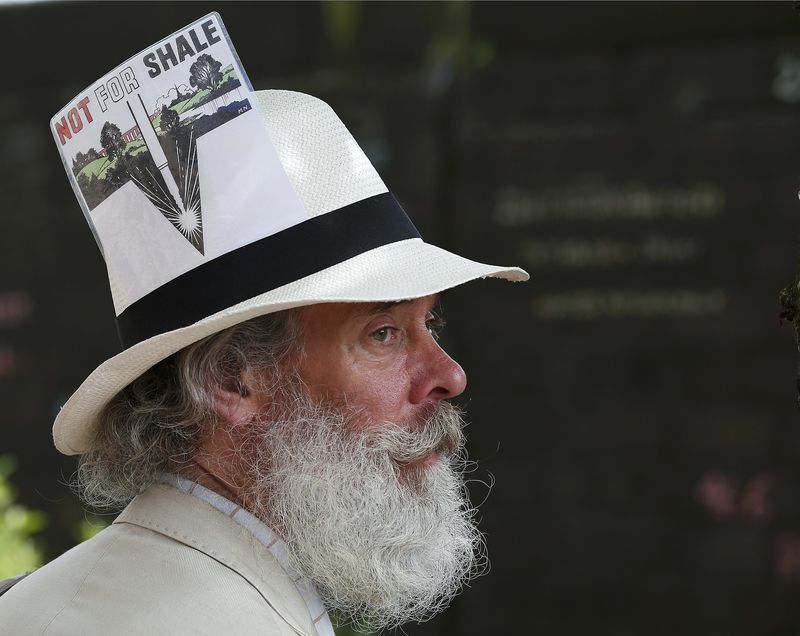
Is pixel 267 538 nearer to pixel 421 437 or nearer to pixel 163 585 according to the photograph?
pixel 163 585

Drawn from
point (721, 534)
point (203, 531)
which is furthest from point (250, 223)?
point (721, 534)

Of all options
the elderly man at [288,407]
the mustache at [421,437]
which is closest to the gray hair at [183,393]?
the elderly man at [288,407]

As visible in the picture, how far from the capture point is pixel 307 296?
2.11m

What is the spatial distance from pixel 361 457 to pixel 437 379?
22cm

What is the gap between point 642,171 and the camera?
16.7 ft

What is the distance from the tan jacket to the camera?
6.34ft

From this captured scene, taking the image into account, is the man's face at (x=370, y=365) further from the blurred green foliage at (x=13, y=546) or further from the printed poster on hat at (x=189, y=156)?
the blurred green foliage at (x=13, y=546)

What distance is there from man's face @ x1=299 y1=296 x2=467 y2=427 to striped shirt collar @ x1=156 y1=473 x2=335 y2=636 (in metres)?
0.27

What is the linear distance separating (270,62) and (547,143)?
1290 mm

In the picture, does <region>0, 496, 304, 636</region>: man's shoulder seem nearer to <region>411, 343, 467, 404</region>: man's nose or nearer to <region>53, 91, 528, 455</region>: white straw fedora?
<region>53, 91, 528, 455</region>: white straw fedora

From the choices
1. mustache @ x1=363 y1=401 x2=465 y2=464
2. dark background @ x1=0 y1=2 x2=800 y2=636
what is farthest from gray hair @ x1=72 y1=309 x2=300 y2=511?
dark background @ x1=0 y1=2 x2=800 y2=636

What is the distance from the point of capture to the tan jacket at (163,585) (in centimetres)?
193

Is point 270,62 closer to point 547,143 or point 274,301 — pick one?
point 547,143

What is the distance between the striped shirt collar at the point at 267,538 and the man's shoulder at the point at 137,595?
0.11 m
